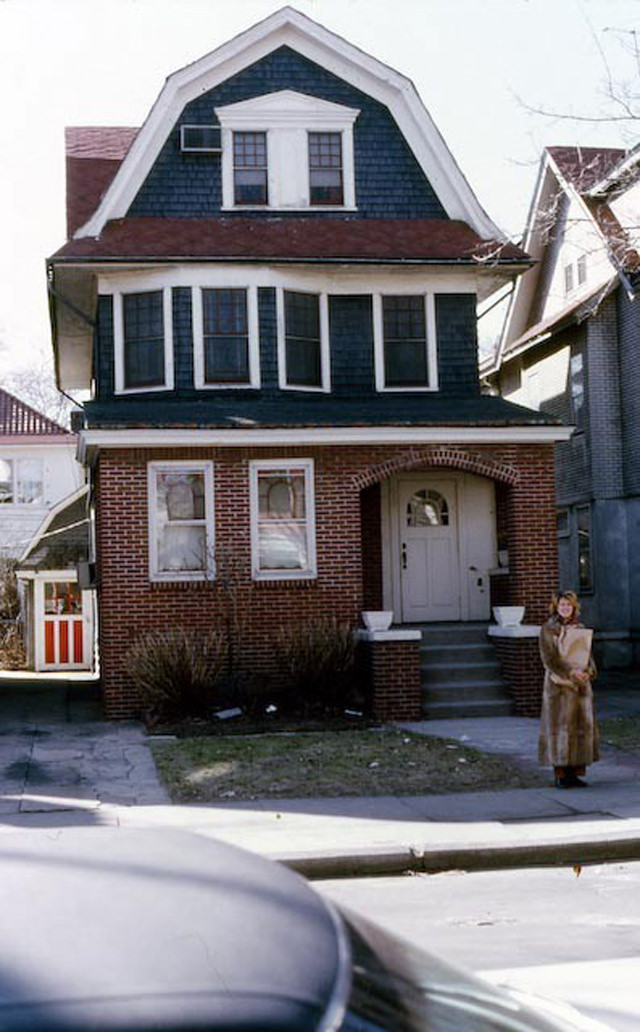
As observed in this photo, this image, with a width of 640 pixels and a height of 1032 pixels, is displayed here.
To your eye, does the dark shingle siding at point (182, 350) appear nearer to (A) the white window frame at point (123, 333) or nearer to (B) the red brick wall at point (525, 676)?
(A) the white window frame at point (123, 333)

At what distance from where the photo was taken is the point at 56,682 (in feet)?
79.5

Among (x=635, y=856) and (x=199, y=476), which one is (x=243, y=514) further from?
(x=635, y=856)

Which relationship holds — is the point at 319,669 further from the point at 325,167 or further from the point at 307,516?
the point at 325,167

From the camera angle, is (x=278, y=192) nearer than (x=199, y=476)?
No

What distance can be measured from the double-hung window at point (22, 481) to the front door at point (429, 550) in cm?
2573

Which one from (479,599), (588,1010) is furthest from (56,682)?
(588,1010)

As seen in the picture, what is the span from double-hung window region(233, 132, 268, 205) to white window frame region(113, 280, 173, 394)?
90.3 inches

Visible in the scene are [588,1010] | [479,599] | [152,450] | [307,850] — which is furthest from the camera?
[479,599]

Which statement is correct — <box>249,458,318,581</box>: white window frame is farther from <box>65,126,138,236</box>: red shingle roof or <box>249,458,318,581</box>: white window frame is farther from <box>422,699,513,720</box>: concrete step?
<box>65,126,138,236</box>: red shingle roof

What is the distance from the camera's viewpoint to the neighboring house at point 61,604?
28.1 m

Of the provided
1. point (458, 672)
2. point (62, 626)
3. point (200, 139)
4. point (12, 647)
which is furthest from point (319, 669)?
point (12, 647)

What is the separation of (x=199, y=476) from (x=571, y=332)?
12.2 meters

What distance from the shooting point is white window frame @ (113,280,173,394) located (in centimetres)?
1997

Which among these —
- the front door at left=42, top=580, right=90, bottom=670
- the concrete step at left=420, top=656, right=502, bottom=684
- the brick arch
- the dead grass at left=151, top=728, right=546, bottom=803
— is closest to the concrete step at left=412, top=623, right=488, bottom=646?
the concrete step at left=420, top=656, right=502, bottom=684
